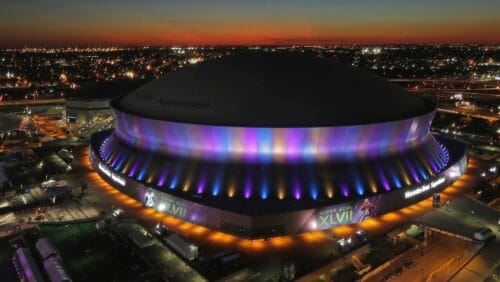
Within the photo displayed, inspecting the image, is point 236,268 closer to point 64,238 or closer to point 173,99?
point 64,238

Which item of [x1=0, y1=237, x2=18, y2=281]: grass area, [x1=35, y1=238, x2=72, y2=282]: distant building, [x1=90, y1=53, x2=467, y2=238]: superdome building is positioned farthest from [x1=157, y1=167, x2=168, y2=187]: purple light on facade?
[x1=0, y1=237, x2=18, y2=281]: grass area

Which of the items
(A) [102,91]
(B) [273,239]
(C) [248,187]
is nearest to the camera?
(B) [273,239]

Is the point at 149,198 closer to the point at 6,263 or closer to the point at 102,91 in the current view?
the point at 6,263

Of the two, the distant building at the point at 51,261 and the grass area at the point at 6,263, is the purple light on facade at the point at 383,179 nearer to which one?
the distant building at the point at 51,261

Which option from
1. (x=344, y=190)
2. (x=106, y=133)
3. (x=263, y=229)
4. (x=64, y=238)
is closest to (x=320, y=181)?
(x=344, y=190)

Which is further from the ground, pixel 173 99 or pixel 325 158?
pixel 173 99

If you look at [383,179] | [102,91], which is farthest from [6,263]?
[102,91]

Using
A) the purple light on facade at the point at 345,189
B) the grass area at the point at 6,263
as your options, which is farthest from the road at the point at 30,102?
the purple light on facade at the point at 345,189

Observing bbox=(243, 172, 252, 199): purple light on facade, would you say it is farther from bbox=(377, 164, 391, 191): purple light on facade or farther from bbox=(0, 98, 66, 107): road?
bbox=(0, 98, 66, 107): road
